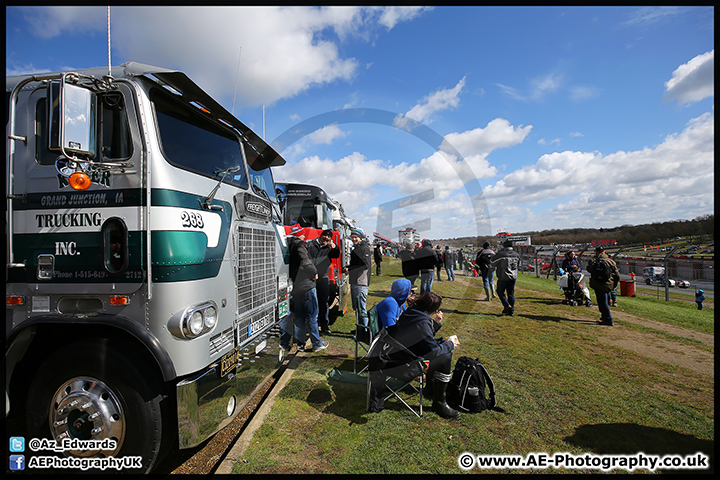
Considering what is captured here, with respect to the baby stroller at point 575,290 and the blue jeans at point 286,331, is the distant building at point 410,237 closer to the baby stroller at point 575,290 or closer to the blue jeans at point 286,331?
the baby stroller at point 575,290

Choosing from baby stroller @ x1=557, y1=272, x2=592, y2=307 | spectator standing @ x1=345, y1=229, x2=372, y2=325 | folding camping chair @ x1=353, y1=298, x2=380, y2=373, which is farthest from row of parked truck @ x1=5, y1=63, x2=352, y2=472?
baby stroller @ x1=557, y1=272, x2=592, y2=307

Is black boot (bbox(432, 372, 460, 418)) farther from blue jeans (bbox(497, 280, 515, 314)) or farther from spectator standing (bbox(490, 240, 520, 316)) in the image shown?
blue jeans (bbox(497, 280, 515, 314))

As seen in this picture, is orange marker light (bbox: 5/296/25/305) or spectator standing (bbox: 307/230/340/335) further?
spectator standing (bbox: 307/230/340/335)

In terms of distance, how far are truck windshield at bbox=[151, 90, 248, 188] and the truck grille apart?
654 mm

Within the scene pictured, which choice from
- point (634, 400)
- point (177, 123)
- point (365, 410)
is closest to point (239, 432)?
point (365, 410)

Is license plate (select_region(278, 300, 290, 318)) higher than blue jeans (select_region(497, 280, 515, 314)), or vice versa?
license plate (select_region(278, 300, 290, 318))

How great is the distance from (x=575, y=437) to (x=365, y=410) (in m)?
2.24

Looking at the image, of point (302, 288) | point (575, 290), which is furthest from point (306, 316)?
point (575, 290)

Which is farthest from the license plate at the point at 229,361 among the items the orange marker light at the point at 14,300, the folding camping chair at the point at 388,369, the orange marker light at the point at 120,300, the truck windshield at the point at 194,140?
the truck windshield at the point at 194,140

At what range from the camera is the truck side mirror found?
2162 mm

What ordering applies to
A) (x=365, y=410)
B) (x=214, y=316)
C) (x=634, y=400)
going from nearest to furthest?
(x=214, y=316) < (x=365, y=410) < (x=634, y=400)
